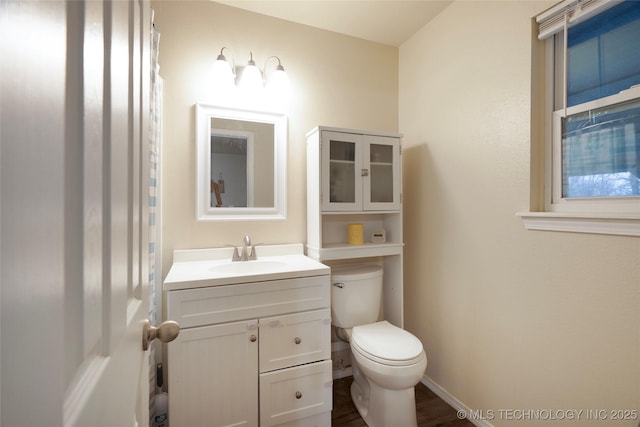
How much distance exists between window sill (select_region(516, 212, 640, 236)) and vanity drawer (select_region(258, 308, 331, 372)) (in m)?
1.09

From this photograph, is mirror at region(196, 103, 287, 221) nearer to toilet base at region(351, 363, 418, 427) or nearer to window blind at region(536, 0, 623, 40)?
toilet base at region(351, 363, 418, 427)

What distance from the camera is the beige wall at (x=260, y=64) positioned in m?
1.63

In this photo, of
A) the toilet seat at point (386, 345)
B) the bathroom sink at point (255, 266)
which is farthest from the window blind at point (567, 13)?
the bathroom sink at point (255, 266)

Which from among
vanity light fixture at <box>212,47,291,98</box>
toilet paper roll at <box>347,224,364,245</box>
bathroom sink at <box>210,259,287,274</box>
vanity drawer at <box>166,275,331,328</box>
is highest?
vanity light fixture at <box>212,47,291,98</box>

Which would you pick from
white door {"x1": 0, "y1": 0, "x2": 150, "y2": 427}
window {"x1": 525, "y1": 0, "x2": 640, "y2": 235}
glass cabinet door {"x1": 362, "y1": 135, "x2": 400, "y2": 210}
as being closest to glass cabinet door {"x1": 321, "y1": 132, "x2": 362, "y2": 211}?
glass cabinet door {"x1": 362, "y1": 135, "x2": 400, "y2": 210}

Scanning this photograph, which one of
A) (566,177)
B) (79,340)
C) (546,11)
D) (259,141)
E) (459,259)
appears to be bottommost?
(459,259)

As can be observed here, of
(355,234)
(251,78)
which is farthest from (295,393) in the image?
(251,78)

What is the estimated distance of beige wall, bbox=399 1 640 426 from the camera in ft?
3.52

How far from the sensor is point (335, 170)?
1.76 m

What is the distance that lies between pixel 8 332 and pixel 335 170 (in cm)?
167

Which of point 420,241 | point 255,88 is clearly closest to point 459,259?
point 420,241

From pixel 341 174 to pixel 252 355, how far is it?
3.76 feet

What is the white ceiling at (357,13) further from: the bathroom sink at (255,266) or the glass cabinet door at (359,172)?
the bathroom sink at (255,266)

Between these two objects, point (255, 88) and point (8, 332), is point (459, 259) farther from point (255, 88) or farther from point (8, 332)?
point (8, 332)
